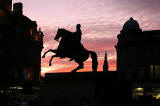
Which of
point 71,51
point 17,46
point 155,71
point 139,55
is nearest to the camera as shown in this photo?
point 71,51

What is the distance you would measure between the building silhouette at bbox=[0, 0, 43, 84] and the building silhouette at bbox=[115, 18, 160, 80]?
18880 millimetres

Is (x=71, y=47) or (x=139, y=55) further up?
(x=139, y=55)

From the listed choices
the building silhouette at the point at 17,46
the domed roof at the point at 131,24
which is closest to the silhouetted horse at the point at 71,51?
the building silhouette at the point at 17,46

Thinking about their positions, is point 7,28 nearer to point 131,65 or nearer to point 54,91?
point 131,65

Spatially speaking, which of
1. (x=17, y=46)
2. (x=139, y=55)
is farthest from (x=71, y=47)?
(x=17, y=46)

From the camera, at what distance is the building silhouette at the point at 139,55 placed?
55969 millimetres

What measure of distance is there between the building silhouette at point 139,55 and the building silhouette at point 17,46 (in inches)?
743

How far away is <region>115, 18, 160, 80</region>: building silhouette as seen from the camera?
56.0 metres

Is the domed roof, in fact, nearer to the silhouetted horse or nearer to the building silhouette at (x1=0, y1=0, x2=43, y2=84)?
the building silhouette at (x1=0, y1=0, x2=43, y2=84)

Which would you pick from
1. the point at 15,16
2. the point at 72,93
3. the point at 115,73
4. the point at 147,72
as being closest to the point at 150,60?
the point at 147,72

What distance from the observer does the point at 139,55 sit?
56.8 m

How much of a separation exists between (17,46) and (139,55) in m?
24.3

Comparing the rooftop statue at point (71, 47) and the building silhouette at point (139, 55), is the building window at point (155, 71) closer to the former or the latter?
the building silhouette at point (139, 55)

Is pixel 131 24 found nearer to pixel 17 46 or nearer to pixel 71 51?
pixel 17 46
